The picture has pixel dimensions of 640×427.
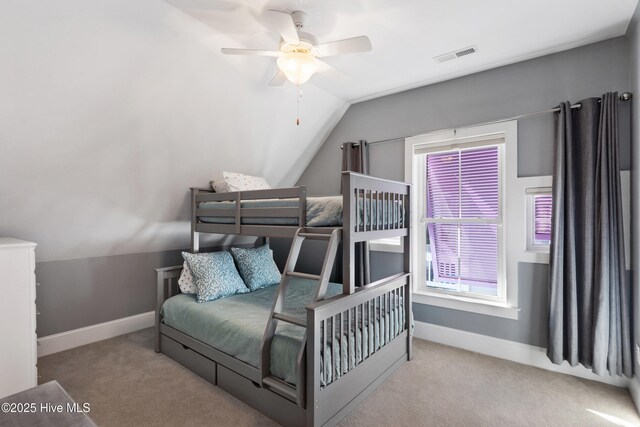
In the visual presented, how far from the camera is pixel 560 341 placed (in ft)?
8.17

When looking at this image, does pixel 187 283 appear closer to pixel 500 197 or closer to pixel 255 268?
pixel 255 268

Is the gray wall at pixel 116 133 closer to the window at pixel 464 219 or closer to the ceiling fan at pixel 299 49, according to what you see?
the ceiling fan at pixel 299 49

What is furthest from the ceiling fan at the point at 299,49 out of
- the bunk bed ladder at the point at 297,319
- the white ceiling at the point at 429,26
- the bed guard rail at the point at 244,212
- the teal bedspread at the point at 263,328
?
the teal bedspread at the point at 263,328

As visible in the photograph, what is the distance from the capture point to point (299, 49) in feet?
6.78

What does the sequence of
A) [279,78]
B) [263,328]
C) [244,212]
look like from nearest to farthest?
[263,328]
[279,78]
[244,212]

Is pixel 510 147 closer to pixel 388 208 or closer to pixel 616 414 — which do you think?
pixel 388 208

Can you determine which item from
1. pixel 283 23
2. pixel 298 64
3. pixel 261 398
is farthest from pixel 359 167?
pixel 261 398

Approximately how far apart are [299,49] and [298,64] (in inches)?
3.6

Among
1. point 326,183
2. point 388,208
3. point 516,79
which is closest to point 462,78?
point 516,79

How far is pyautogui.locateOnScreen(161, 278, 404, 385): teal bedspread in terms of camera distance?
6.54ft

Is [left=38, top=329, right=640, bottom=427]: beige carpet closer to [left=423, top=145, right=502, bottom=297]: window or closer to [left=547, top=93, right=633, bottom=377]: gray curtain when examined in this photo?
[left=547, top=93, right=633, bottom=377]: gray curtain

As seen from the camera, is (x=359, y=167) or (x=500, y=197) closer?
(x=500, y=197)

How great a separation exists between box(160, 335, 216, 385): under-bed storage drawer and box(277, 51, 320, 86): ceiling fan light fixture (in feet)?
7.17

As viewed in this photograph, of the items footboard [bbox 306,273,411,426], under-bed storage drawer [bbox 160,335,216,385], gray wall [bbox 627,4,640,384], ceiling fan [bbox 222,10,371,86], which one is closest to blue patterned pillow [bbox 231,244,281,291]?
under-bed storage drawer [bbox 160,335,216,385]
